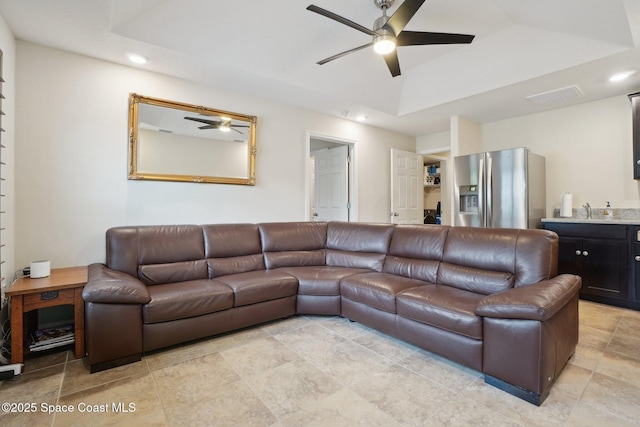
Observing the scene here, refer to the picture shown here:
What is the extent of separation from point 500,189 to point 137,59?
4.36m

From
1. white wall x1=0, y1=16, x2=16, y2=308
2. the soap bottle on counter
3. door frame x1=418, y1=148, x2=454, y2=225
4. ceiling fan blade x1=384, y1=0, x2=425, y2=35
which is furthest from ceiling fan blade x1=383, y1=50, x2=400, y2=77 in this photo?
door frame x1=418, y1=148, x2=454, y2=225

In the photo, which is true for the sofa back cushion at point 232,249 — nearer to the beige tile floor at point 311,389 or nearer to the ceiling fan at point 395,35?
the beige tile floor at point 311,389

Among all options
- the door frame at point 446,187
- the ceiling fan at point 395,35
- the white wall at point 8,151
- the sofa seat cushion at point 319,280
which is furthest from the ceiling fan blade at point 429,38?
the door frame at point 446,187

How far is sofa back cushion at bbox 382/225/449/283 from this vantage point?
283 cm

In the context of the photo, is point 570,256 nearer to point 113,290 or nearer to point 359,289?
point 359,289

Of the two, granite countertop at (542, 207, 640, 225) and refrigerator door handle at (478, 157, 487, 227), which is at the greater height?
refrigerator door handle at (478, 157, 487, 227)

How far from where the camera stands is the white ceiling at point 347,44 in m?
2.36

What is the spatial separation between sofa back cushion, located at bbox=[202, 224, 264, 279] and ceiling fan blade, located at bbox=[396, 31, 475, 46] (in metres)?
2.43

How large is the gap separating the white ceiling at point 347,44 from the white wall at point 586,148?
253 mm

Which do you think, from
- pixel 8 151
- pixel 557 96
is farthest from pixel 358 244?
pixel 8 151

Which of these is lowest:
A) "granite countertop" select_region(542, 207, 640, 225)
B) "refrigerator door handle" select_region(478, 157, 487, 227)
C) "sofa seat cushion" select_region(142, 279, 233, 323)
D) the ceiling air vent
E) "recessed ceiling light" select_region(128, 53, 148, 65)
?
"sofa seat cushion" select_region(142, 279, 233, 323)

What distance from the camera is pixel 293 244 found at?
3.61 m

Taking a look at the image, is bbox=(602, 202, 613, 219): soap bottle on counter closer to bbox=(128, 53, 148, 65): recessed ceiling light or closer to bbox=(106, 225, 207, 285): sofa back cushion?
bbox=(106, 225, 207, 285): sofa back cushion

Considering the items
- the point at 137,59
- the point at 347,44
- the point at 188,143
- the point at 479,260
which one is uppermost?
the point at 347,44
